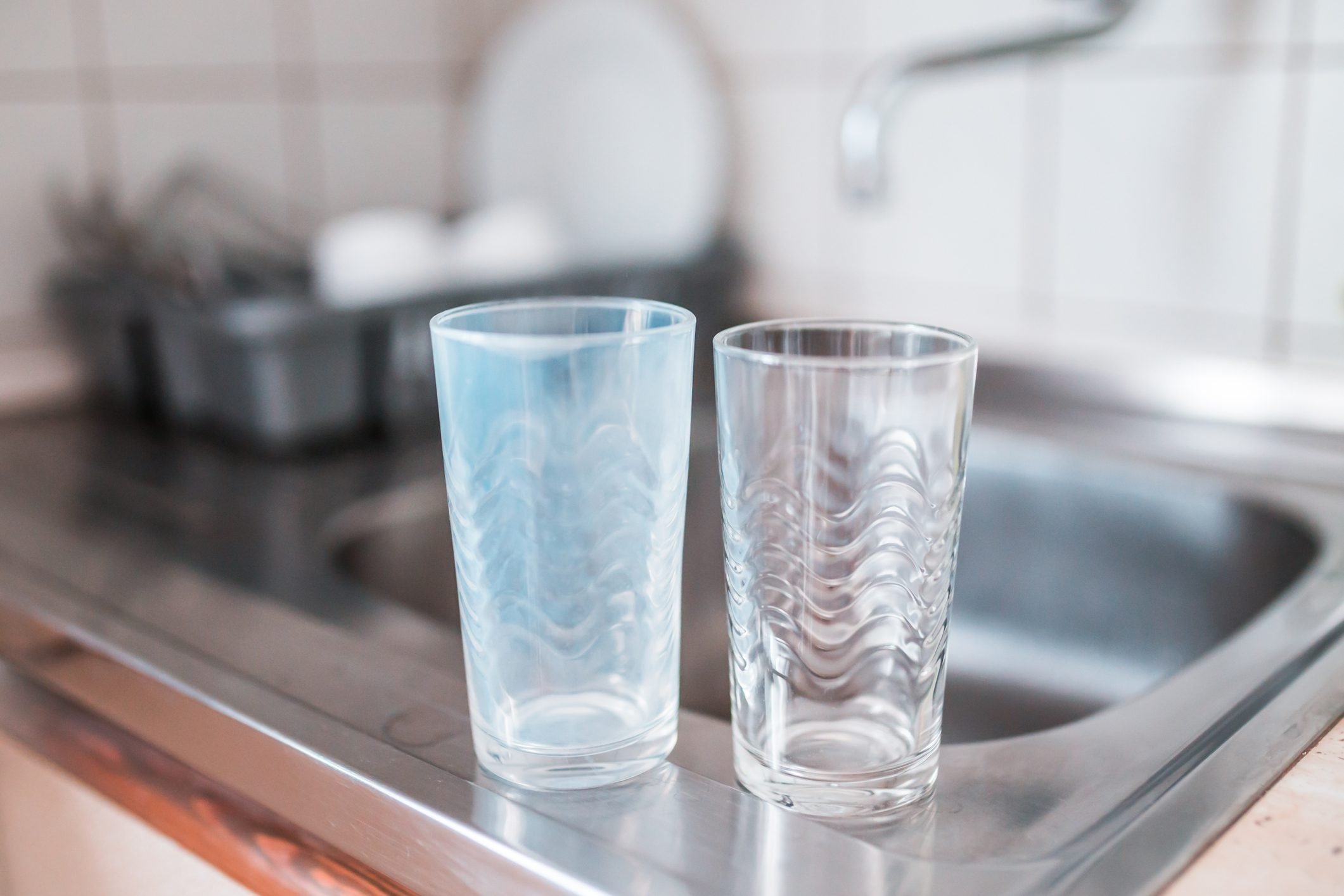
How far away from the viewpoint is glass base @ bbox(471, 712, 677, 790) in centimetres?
36

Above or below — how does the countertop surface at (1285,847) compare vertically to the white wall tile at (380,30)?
below

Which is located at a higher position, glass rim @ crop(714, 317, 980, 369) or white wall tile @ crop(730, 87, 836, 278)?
white wall tile @ crop(730, 87, 836, 278)

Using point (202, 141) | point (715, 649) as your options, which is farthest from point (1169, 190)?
point (202, 141)

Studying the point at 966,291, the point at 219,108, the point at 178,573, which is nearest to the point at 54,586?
the point at 178,573

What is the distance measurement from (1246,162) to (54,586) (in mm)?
781

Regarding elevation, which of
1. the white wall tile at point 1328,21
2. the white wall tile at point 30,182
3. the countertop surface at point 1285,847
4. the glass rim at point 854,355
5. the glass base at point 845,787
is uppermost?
the white wall tile at point 1328,21

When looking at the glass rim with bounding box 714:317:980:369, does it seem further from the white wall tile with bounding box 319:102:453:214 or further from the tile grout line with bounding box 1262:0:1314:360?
the white wall tile with bounding box 319:102:453:214

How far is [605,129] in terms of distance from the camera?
1.12 meters

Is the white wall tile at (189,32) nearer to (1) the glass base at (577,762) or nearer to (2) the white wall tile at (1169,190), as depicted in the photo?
(2) the white wall tile at (1169,190)

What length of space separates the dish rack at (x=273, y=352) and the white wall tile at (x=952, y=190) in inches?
7.3

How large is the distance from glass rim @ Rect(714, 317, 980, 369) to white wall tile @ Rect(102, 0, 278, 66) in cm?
83

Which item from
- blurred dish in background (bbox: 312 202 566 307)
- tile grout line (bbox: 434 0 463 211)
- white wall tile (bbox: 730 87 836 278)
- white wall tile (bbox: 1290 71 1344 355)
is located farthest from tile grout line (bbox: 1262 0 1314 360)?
Answer: tile grout line (bbox: 434 0 463 211)

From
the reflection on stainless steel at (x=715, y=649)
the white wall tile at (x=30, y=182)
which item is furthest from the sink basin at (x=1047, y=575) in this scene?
the white wall tile at (x=30, y=182)

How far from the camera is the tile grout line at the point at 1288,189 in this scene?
2.55 ft
